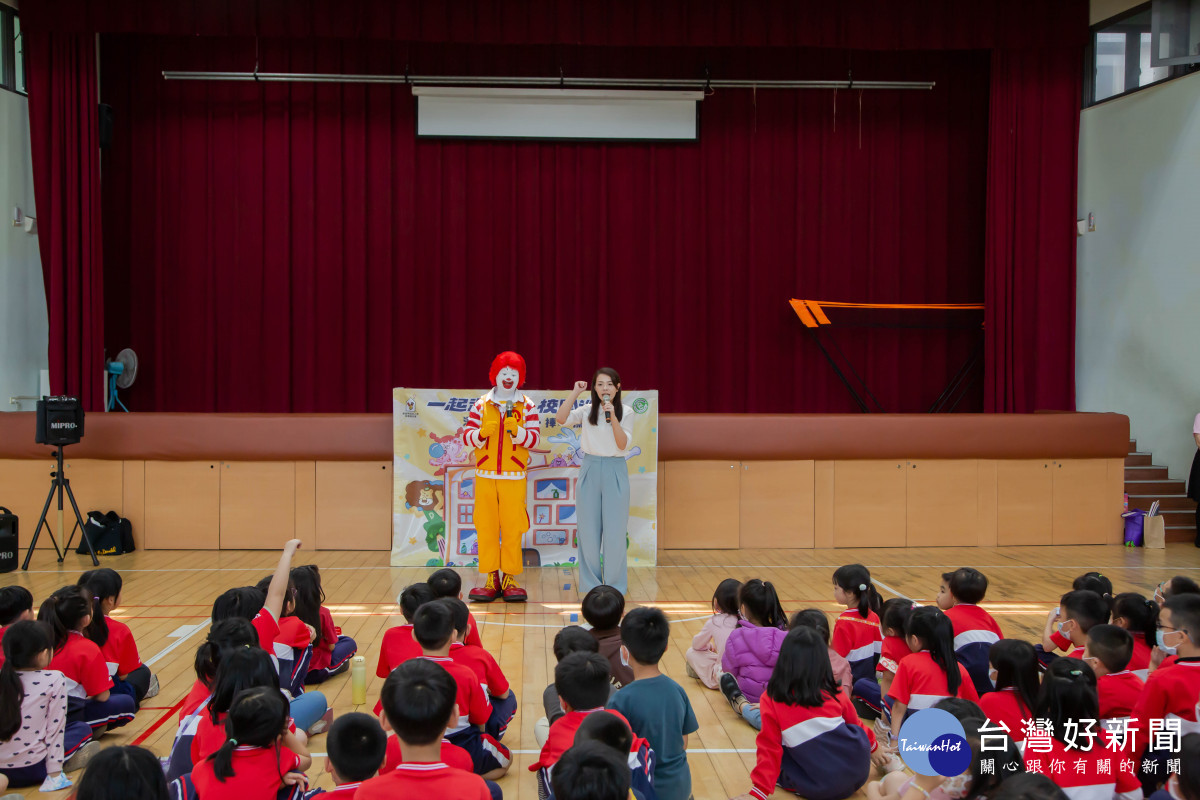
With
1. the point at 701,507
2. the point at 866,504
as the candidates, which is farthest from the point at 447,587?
the point at 866,504

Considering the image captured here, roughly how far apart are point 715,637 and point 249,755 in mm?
2082

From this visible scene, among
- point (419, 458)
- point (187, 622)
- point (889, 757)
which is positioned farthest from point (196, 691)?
point (419, 458)

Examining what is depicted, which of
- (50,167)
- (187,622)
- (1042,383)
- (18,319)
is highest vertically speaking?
(50,167)

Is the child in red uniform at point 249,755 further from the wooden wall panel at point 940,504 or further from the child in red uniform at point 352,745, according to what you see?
the wooden wall panel at point 940,504

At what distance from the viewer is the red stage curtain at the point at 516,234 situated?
9.26 metres

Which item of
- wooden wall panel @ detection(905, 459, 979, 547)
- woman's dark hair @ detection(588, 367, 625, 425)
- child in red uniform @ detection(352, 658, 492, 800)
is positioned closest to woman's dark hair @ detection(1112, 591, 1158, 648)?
child in red uniform @ detection(352, 658, 492, 800)

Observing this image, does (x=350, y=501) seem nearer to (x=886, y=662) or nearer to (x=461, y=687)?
(x=461, y=687)

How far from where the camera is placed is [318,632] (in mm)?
3727

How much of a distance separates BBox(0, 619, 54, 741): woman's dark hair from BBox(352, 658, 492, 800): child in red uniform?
1282 mm

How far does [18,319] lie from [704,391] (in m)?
6.64

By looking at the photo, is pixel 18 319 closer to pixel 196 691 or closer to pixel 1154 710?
pixel 196 691

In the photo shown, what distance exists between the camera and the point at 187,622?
4.75 m

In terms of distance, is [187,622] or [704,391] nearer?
[187,622]

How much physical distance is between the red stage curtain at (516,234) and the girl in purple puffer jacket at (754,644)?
6.26 meters
